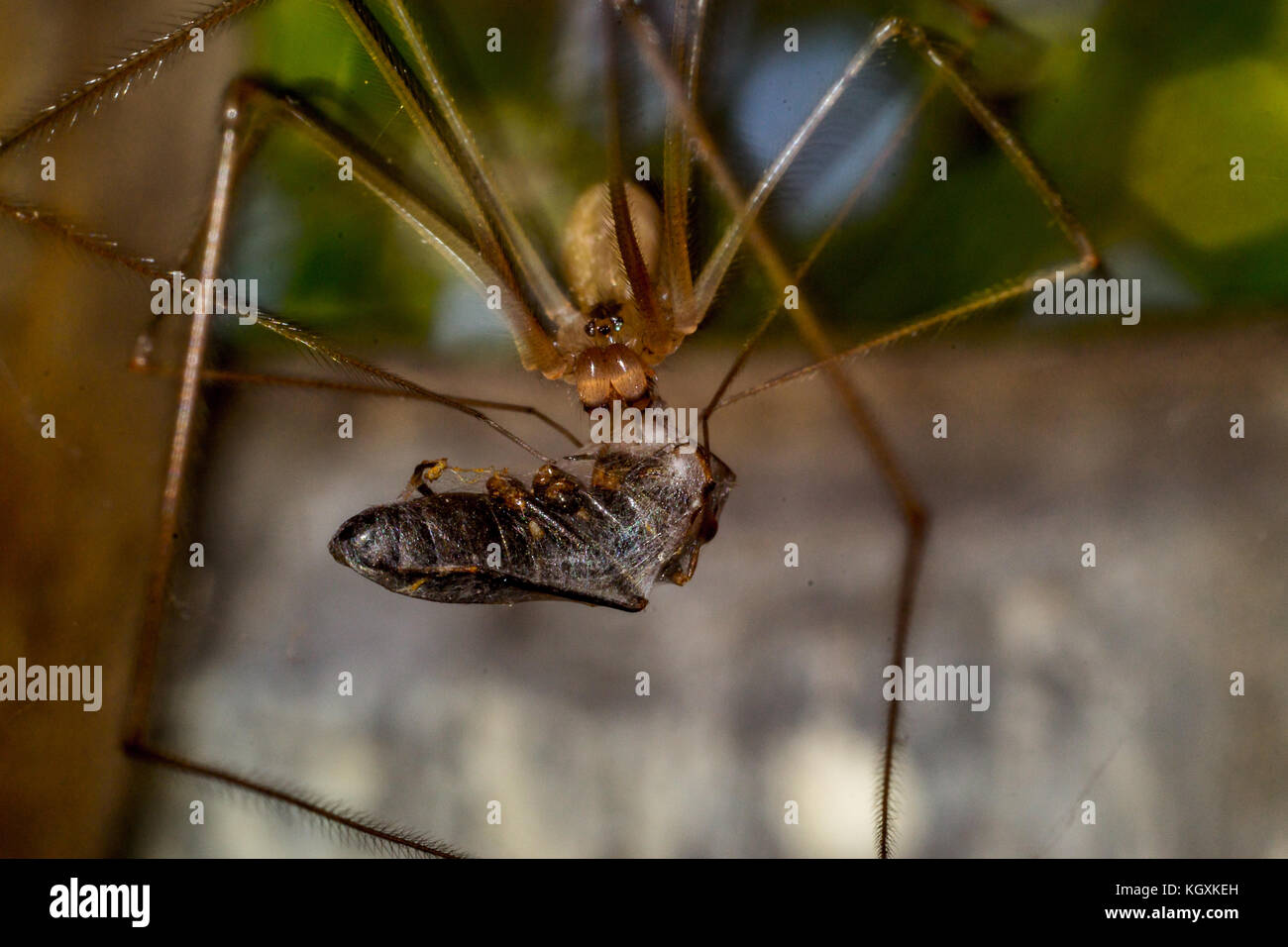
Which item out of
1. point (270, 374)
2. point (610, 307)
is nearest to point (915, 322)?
point (610, 307)

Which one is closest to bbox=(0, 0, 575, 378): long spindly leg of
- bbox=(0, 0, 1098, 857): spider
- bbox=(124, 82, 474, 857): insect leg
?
bbox=(0, 0, 1098, 857): spider

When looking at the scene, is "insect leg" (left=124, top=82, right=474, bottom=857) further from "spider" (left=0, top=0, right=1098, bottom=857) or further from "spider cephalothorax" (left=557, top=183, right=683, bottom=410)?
"spider cephalothorax" (left=557, top=183, right=683, bottom=410)

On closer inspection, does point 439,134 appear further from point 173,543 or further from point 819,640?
point 819,640

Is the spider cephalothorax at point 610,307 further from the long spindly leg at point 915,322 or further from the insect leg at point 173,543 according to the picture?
the insect leg at point 173,543

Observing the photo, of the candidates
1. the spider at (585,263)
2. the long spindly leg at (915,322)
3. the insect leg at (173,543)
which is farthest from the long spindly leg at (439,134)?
the long spindly leg at (915,322)

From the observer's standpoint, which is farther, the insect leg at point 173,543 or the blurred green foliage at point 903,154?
the blurred green foliage at point 903,154
